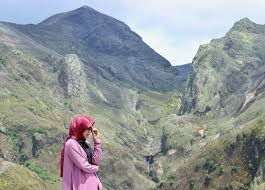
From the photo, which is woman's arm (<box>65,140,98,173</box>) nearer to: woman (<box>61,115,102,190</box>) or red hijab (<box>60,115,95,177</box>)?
woman (<box>61,115,102,190</box>)

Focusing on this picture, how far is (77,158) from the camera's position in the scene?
1578 centimetres

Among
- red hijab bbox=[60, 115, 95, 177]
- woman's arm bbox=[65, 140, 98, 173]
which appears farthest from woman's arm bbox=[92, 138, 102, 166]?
red hijab bbox=[60, 115, 95, 177]

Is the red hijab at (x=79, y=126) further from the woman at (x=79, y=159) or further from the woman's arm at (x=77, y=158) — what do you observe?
the woman's arm at (x=77, y=158)

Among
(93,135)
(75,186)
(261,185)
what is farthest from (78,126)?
(261,185)

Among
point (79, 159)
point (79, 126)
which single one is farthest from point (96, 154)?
point (79, 126)

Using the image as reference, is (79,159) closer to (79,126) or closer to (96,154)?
(96,154)

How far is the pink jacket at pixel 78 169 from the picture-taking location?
51.9 ft

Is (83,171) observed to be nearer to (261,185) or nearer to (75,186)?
(75,186)

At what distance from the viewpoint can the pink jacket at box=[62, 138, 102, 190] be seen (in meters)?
15.8

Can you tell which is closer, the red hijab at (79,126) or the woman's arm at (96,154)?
the red hijab at (79,126)

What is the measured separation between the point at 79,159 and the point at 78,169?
15.0 inches

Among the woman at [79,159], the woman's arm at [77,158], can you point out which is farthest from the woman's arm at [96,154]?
the woman's arm at [77,158]

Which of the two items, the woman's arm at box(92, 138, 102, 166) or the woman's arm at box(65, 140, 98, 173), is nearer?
the woman's arm at box(65, 140, 98, 173)

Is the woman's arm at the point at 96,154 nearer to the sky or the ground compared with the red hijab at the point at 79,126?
nearer to the ground
